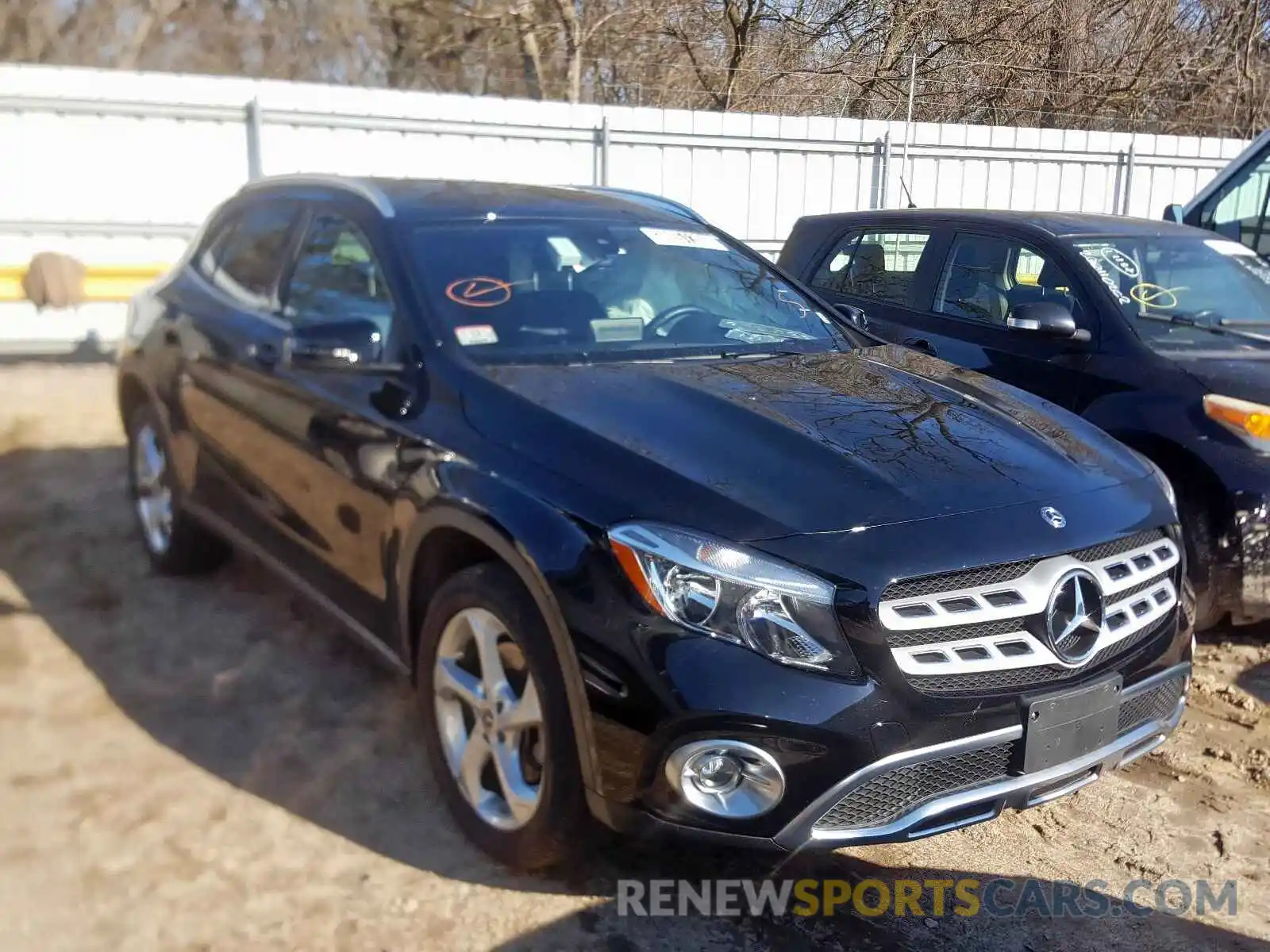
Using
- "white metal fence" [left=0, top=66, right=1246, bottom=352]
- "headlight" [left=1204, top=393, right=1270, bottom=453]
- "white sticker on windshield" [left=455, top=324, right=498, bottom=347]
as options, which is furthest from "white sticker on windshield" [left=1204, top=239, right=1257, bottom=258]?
"white metal fence" [left=0, top=66, right=1246, bottom=352]

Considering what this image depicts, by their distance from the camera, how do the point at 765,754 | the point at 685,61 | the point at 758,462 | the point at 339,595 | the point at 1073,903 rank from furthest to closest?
the point at 685,61 → the point at 339,595 → the point at 1073,903 → the point at 758,462 → the point at 765,754

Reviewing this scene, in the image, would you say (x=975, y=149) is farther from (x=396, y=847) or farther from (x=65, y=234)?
(x=396, y=847)

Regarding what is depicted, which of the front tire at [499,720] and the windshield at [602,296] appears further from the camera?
the windshield at [602,296]

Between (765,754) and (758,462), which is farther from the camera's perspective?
(758,462)

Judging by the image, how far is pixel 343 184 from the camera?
3.97 meters

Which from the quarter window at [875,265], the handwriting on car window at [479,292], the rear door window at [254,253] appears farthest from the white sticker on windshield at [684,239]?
the quarter window at [875,265]

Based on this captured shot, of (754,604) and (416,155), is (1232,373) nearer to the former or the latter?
(754,604)

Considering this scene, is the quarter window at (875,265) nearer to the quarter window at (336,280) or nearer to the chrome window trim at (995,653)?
the quarter window at (336,280)

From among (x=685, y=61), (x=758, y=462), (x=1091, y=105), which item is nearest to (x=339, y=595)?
(x=758, y=462)

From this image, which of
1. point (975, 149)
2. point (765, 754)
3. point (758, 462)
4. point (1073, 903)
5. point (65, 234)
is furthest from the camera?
point (975, 149)

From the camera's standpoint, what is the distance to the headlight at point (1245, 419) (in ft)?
13.4

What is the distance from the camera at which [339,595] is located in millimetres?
3561

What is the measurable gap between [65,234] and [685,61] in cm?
952

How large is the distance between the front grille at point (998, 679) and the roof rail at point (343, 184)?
2.20 metres
